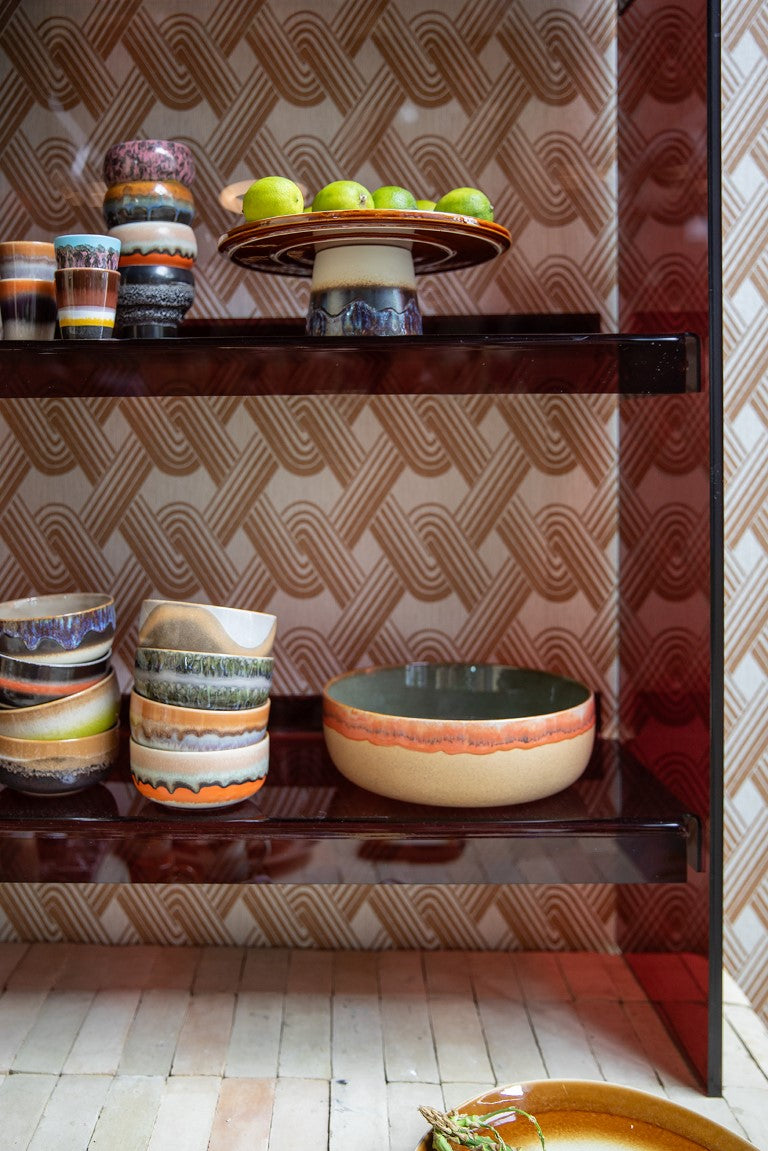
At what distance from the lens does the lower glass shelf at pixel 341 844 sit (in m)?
1.03

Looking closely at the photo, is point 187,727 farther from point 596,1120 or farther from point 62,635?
point 596,1120

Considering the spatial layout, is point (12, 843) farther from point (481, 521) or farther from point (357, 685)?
point (481, 521)

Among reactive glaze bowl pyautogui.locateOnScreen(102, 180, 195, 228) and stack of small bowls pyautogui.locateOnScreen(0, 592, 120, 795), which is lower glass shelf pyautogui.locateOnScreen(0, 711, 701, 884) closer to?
stack of small bowls pyautogui.locateOnScreen(0, 592, 120, 795)


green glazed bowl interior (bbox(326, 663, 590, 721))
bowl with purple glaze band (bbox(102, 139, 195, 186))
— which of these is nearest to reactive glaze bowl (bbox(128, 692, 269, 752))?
green glazed bowl interior (bbox(326, 663, 590, 721))

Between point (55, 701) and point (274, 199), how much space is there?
563 millimetres

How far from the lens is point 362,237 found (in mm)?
1073

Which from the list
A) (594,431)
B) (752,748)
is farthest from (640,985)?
(594,431)

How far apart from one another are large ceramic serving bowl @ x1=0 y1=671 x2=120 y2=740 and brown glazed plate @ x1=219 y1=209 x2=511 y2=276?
19.1 inches

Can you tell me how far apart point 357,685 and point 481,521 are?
0.28 metres

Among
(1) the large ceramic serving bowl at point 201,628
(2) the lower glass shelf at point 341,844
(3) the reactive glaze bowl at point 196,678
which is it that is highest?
(1) the large ceramic serving bowl at point 201,628

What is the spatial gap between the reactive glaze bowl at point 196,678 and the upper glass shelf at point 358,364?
305 millimetres

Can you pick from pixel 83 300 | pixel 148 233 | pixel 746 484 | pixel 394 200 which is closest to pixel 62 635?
pixel 83 300

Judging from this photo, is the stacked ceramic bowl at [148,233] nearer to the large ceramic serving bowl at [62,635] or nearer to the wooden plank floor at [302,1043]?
the large ceramic serving bowl at [62,635]

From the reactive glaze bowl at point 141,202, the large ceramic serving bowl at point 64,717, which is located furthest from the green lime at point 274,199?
the large ceramic serving bowl at point 64,717
